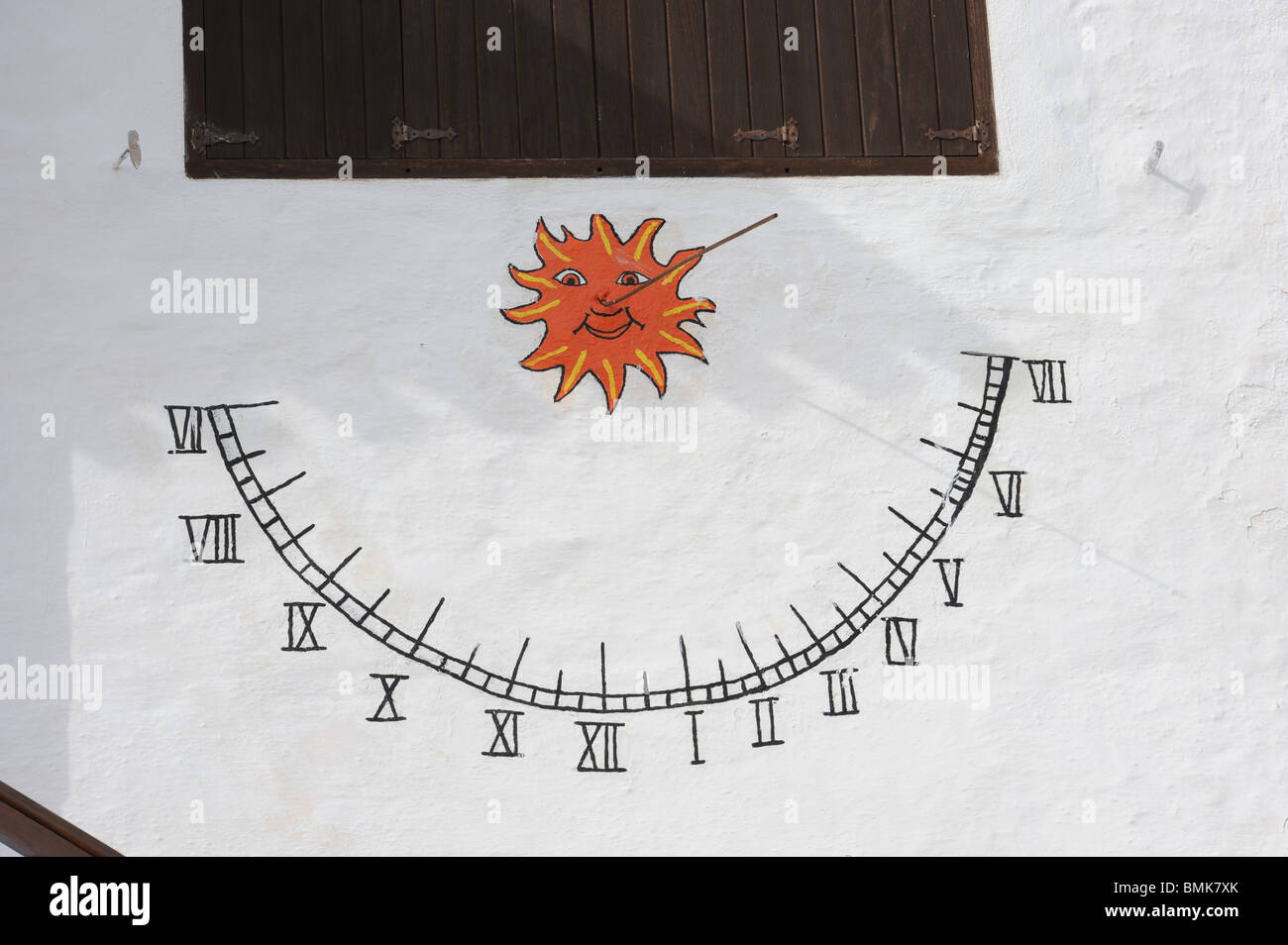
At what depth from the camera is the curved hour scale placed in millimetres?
5016

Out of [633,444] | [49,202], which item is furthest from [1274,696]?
[49,202]

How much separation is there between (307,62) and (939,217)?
6.86 ft

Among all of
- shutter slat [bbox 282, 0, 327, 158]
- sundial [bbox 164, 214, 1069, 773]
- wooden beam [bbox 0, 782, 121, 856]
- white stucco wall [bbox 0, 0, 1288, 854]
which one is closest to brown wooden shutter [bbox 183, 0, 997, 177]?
shutter slat [bbox 282, 0, 327, 158]

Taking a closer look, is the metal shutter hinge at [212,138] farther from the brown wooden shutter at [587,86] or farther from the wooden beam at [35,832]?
the wooden beam at [35,832]

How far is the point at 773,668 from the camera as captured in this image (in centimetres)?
507

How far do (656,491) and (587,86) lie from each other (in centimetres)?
135

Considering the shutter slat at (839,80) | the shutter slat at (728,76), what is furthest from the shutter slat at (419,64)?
the shutter slat at (839,80)

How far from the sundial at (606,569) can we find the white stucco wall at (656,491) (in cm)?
2

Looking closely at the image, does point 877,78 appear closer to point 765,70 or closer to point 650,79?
point 765,70

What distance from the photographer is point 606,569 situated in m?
5.11

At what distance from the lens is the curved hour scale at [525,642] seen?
16.5 feet

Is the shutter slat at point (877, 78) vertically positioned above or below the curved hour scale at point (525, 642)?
above

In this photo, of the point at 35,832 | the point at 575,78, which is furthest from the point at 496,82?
the point at 35,832

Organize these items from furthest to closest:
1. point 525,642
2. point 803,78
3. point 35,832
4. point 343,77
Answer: point 803,78, point 343,77, point 525,642, point 35,832
